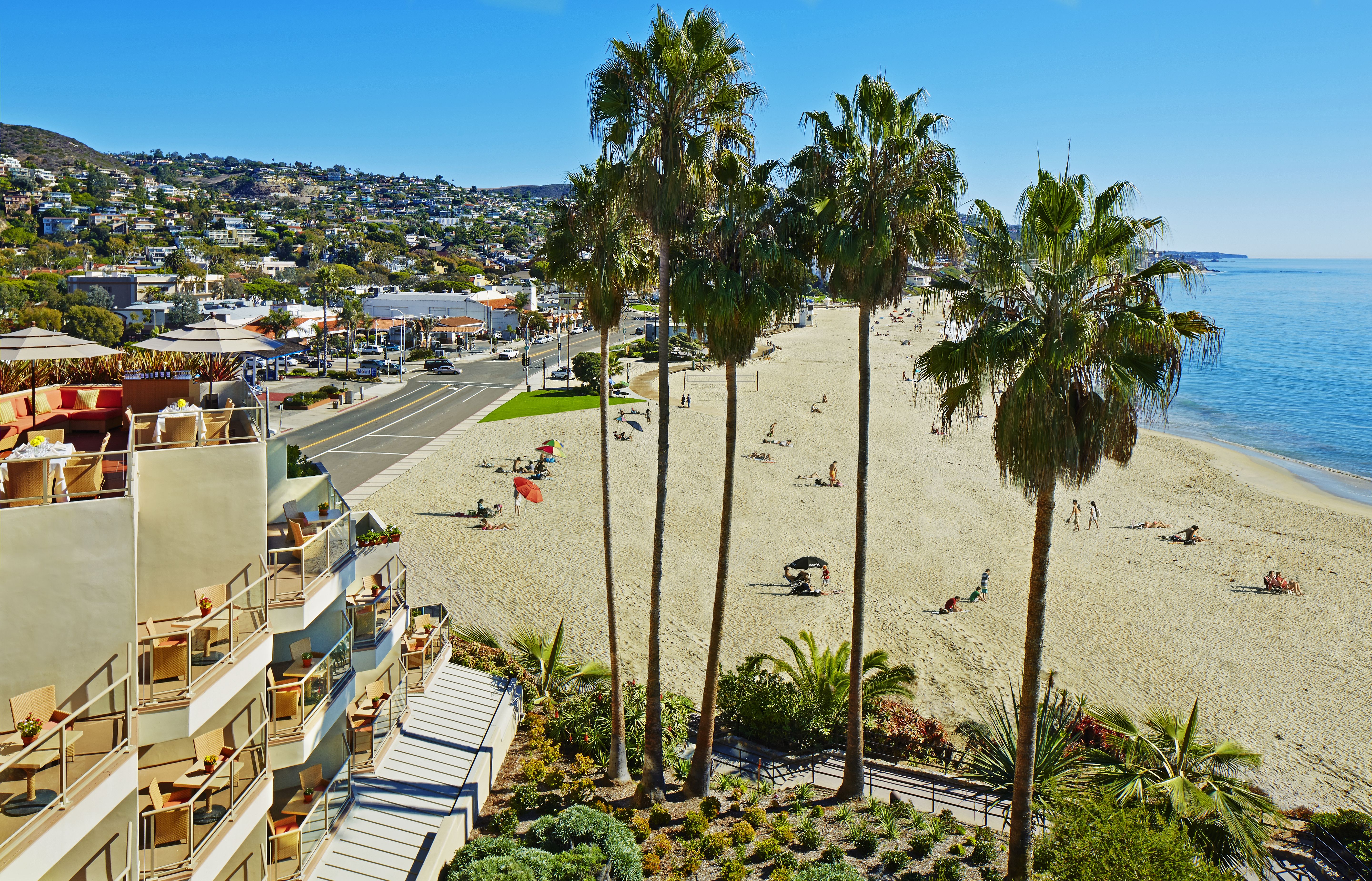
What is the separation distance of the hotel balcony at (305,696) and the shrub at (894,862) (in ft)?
25.7

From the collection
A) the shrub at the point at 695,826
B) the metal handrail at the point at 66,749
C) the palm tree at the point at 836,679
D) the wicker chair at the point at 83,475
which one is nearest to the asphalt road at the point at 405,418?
the palm tree at the point at 836,679

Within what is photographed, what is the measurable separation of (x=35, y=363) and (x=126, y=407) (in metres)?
2.39

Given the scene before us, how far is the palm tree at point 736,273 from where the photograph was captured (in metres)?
12.4

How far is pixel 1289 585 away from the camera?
1084 inches

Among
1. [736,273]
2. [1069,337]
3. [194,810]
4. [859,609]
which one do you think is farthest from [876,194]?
[194,810]

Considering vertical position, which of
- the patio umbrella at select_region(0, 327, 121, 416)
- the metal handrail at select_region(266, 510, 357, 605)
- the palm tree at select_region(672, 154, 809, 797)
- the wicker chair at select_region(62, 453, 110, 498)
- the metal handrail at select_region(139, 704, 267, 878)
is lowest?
the metal handrail at select_region(139, 704, 267, 878)

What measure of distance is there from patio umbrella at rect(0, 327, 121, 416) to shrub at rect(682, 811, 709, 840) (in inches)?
443

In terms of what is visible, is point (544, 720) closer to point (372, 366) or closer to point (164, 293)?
point (372, 366)

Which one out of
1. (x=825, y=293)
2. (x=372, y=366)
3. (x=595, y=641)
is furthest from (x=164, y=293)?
(x=825, y=293)

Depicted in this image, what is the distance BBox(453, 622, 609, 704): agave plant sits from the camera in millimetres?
17547

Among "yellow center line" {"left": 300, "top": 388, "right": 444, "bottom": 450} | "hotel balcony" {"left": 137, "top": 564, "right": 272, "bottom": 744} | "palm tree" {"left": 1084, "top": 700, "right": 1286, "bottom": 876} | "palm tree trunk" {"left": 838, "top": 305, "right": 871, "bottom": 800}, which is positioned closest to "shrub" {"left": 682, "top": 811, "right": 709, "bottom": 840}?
"palm tree trunk" {"left": 838, "top": 305, "right": 871, "bottom": 800}

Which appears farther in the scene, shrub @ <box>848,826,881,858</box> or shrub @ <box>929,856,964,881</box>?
shrub @ <box>848,826,881,858</box>

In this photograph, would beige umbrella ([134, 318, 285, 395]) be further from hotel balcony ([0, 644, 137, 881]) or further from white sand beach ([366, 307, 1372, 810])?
white sand beach ([366, 307, 1372, 810])

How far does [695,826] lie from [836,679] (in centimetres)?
489
